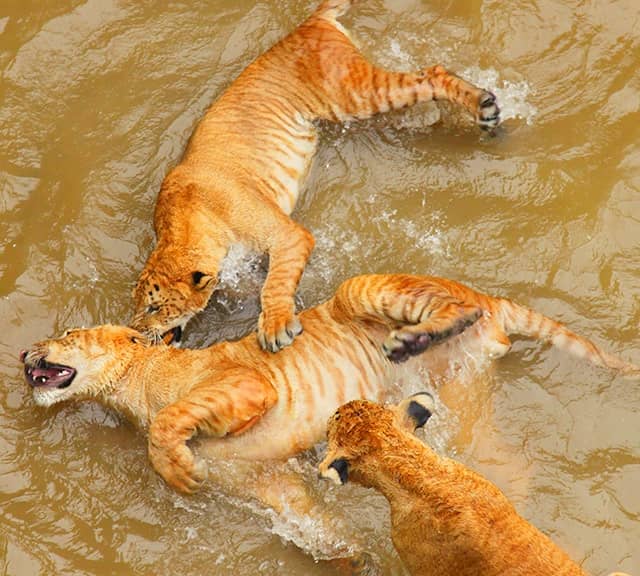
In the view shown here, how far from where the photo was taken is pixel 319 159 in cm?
844

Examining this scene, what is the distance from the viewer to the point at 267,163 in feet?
26.4

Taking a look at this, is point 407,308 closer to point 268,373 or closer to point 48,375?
point 268,373

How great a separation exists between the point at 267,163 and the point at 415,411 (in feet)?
8.72

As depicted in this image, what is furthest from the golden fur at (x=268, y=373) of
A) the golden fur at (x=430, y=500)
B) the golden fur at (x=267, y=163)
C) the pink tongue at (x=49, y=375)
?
the golden fur at (x=430, y=500)

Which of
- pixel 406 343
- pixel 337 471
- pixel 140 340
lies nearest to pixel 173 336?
pixel 140 340

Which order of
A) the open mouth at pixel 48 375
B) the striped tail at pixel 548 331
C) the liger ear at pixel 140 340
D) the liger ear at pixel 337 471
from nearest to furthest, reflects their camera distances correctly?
the liger ear at pixel 337 471, the striped tail at pixel 548 331, the open mouth at pixel 48 375, the liger ear at pixel 140 340

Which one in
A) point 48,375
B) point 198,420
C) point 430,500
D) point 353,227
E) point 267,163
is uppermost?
point 267,163

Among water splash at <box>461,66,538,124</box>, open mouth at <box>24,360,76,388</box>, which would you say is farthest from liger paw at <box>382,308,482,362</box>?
water splash at <box>461,66,538,124</box>

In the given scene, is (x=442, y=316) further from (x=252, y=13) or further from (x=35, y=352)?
(x=252, y=13)

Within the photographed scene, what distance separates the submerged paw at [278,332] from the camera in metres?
7.15

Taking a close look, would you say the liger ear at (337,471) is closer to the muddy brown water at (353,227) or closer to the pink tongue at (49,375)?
the muddy brown water at (353,227)

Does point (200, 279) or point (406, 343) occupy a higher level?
point (406, 343)

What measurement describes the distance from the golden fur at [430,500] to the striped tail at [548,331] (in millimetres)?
1115

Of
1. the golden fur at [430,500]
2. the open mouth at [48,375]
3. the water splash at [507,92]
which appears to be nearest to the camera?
the golden fur at [430,500]
